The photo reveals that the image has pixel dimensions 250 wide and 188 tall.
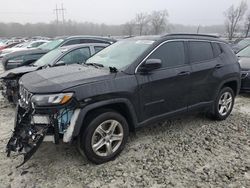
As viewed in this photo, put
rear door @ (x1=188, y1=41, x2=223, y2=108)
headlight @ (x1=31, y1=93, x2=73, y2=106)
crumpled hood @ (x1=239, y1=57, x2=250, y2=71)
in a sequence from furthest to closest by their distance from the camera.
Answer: crumpled hood @ (x1=239, y1=57, x2=250, y2=71), rear door @ (x1=188, y1=41, x2=223, y2=108), headlight @ (x1=31, y1=93, x2=73, y2=106)

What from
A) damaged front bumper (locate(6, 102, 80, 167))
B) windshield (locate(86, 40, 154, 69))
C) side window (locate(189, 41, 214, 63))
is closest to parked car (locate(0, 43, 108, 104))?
windshield (locate(86, 40, 154, 69))

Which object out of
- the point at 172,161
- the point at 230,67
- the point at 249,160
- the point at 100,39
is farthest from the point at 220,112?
the point at 100,39

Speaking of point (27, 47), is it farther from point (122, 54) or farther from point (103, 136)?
point (103, 136)

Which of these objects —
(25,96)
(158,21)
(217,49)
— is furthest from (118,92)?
(158,21)

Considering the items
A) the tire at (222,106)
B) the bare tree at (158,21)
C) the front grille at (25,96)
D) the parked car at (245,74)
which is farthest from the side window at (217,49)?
the bare tree at (158,21)

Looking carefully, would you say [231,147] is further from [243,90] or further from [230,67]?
[243,90]

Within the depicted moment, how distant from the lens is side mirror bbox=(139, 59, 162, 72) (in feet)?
12.7

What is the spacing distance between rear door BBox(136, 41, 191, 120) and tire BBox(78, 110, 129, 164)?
18.4 inches

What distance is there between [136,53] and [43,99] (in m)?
1.63

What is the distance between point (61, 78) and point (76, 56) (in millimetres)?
3537

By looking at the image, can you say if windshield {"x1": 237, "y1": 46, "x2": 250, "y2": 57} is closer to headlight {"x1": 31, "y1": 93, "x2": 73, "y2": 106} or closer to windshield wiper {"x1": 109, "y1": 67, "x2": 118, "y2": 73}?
windshield wiper {"x1": 109, "y1": 67, "x2": 118, "y2": 73}

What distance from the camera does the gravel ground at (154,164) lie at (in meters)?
3.36

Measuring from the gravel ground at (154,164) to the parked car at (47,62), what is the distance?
131cm

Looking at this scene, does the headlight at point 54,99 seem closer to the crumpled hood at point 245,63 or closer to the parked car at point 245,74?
the parked car at point 245,74
